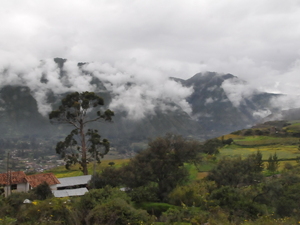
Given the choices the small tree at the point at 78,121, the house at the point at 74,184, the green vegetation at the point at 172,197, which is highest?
the small tree at the point at 78,121

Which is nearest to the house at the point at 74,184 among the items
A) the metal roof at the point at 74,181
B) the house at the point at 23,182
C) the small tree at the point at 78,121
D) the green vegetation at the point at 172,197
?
the metal roof at the point at 74,181

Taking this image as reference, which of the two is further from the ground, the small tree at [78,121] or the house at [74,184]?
the small tree at [78,121]

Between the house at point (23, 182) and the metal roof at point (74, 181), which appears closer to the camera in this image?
the house at point (23, 182)

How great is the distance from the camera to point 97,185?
27094 mm

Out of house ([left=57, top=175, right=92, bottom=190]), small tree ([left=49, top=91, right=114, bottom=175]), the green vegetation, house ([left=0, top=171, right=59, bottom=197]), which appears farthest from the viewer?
house ([left=57, top=175, right=92, bottom=190])

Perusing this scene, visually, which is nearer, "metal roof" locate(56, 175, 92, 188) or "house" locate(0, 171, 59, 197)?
"house" locate(0, 171, 59, 197)

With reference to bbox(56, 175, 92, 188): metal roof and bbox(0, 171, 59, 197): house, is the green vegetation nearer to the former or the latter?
bbox(56, 175, 92, 188): metal roof

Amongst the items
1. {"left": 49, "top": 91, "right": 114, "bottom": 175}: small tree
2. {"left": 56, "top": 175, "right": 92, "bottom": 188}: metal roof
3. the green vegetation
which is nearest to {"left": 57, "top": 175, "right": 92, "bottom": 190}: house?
{"left": 56, "top": 175, "right": 92, "bottom": 188}: metal roof

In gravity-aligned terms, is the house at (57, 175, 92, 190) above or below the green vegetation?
below

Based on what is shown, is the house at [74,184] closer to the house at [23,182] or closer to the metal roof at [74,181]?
the metal roof at [74,181]

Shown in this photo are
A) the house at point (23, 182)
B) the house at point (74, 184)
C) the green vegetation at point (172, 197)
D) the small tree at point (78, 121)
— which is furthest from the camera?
the house at point (74, 184)

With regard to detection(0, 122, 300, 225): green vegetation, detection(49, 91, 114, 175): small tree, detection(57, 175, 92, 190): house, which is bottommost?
detection(57, 175, 92, 190): house

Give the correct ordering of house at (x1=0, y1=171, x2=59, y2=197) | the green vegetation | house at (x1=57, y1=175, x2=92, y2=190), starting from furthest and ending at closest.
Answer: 1. house at (x1=57, y1=175, x2=92, y2=190)
2. house at (x1=0, y1=171, x2=59, y2=197)
3. the green vegetation

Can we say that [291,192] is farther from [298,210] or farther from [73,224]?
[73,224]
